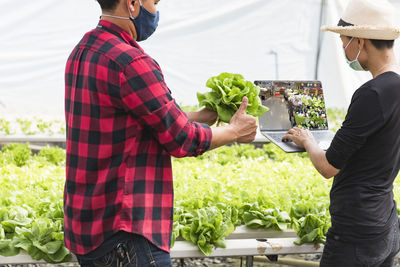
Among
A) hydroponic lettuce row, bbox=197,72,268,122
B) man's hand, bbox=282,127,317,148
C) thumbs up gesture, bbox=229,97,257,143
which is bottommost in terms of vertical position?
man's hand, bbox=282,127,317,148

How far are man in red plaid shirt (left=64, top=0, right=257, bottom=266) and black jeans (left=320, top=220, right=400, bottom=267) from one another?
0.78 metres

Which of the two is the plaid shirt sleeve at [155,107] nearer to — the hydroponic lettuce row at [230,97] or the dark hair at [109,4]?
the dark hair at [109,4]

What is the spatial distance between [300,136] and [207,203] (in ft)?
3.15

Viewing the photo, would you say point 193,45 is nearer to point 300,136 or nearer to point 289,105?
point 289,105

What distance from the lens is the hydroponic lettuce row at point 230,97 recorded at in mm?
2285

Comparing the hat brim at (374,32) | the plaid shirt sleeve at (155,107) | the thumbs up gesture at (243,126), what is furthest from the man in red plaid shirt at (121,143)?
the hat brim at (374,32)

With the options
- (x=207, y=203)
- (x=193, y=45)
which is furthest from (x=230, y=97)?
(x=193, y=45)

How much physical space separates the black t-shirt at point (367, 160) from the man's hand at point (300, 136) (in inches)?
8.1

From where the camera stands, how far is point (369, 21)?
212cm

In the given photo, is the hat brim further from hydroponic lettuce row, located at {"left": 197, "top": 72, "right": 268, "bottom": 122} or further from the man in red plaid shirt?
the man in red plaid shirt

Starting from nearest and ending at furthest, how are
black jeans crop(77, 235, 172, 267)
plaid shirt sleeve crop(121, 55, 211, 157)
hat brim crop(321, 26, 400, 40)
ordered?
plaid shirt sleeve crop(121, 55, 211, 157) → black jeans crop(77, 235, 172, 267) → hat brim crop(321, 26, 400, 40)

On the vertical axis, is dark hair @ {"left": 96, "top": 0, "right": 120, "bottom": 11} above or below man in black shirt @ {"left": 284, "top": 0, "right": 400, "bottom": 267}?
above

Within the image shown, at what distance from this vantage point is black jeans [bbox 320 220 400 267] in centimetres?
212

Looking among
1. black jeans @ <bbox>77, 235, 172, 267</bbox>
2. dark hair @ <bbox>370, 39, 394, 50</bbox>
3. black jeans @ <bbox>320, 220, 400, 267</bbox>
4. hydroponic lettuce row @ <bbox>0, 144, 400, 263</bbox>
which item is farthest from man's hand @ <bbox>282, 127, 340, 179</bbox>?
black jeans @ <bbox>77, 235, 172, 267</bbox>
